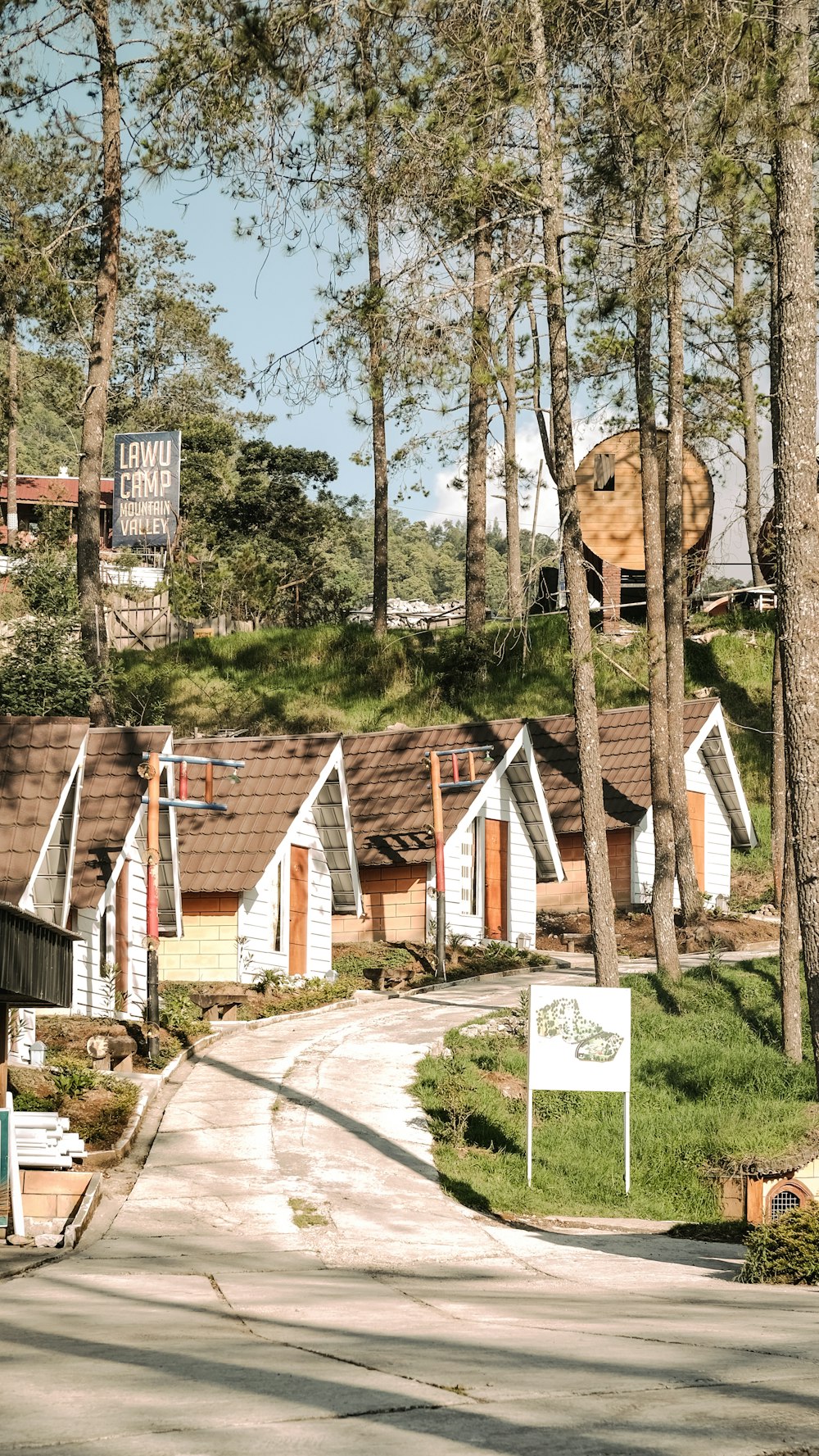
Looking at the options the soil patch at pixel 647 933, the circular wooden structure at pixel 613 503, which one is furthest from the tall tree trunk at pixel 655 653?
the circular wooden structure at pixel 613 503

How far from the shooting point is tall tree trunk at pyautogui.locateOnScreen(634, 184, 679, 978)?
936 inches

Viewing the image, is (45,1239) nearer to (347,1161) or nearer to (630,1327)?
(347,1161)

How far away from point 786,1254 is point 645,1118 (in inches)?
266

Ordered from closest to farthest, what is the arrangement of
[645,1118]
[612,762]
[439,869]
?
[645,1118]
[439,869]
[612,762]

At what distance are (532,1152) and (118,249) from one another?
19147 millimetres

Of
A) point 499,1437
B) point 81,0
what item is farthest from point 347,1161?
point 81,0

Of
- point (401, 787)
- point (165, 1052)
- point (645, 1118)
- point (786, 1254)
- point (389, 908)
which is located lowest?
point (645, 1118)

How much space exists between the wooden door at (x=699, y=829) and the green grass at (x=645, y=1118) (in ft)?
35.6

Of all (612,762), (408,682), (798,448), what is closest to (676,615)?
(612,762)

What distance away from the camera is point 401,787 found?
99.0ft

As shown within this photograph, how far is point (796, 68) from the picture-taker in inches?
528

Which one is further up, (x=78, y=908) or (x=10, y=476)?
(x=10, y=476)

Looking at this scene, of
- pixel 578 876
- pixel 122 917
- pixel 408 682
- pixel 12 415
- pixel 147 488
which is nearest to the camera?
pixel 122 917

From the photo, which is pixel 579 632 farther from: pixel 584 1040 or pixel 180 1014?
pixel 180 1014
